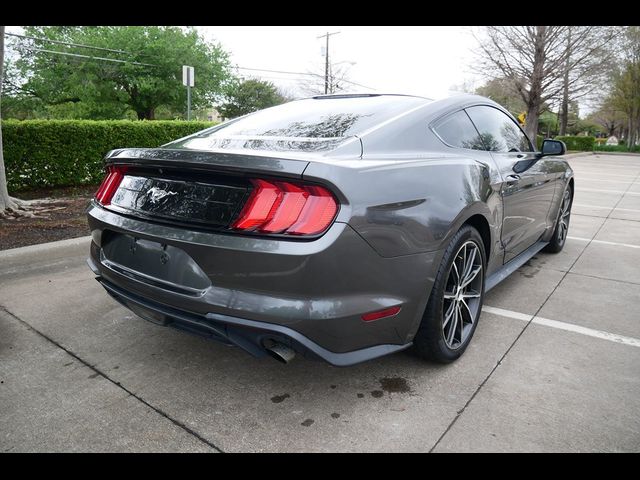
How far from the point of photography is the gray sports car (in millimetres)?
1875

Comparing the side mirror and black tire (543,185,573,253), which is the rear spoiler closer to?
the side mirror

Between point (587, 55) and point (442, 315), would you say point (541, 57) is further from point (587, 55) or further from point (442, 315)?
point (442, 315)

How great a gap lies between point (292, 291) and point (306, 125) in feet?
3.76

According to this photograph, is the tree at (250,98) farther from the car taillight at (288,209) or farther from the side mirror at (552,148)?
the car taillight at (288,209)

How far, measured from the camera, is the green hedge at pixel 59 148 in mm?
7242

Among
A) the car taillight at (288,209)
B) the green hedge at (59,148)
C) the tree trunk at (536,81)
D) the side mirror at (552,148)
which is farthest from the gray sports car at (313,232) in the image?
the tree trunk at (536,81)

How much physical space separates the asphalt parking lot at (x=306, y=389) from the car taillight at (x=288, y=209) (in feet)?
2.86

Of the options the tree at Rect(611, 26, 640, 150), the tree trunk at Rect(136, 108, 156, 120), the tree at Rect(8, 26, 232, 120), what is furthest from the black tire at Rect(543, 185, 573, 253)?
the tree at Rect(611, 26, 640, 150)

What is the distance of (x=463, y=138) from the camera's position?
2898 millimetres

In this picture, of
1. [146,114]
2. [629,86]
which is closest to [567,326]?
[146,114]

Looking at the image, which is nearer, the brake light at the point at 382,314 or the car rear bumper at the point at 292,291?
the car rear bumper at the point at 292,291

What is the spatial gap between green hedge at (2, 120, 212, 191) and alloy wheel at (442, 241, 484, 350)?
283 inches
